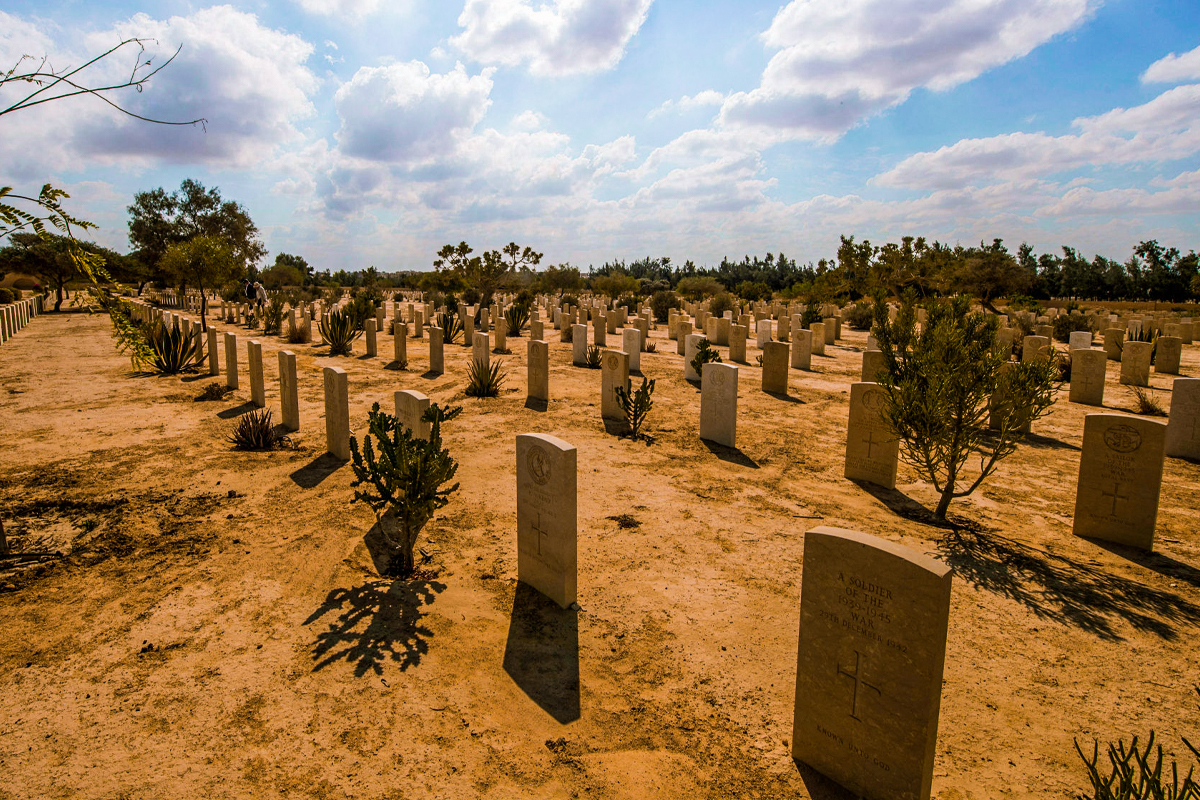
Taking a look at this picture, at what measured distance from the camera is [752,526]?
5859mm

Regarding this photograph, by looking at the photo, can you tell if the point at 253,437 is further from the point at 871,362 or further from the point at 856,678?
the point at 871,362

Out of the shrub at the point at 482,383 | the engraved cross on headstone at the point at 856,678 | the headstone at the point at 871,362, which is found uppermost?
the headstone at the point at 871,362

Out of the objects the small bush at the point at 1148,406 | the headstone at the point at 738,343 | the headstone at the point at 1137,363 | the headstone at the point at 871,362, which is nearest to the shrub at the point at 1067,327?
the headstone at the point at 1137,363

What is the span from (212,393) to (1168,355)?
69.5ft

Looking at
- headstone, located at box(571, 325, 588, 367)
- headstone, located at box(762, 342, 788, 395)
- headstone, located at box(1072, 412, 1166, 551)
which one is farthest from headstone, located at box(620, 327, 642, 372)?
headstone, located at box(1072, 412, 1166, 551)

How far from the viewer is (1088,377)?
1145cm

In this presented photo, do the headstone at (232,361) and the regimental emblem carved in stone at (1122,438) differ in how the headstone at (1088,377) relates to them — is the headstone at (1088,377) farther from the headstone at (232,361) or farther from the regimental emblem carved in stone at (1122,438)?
the headstone at (232,361)

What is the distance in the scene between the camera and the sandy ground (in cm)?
293

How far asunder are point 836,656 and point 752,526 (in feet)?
9.94

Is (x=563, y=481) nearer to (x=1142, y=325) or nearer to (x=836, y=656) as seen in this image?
(x=836, y=656)

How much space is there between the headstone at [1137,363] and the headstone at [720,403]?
1082 cm

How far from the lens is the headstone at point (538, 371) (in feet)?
35.6

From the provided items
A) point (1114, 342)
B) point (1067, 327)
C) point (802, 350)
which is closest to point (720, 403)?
point (802, 350)

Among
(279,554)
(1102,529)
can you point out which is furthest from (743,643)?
(1102,529)
